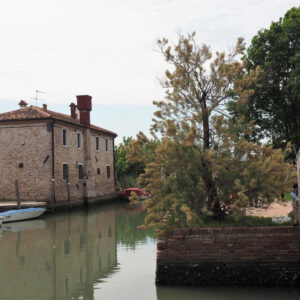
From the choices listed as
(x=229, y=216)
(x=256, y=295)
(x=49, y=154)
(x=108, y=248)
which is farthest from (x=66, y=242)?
(x=49, y=154)

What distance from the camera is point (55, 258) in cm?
1343

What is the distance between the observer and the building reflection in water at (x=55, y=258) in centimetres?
1006

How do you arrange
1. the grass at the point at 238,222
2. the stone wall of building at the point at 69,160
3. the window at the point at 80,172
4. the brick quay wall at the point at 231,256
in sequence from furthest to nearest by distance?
1. the window at the point at 80,172
2. the stone wall of building at the point at 69,160
3. the grass at the point at 238,222
4. the brick quay wall at the point at 231,256

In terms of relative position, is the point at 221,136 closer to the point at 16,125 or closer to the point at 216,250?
the point at 216,250

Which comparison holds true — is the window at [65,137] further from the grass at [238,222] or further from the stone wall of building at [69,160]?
the grass at [238,222]

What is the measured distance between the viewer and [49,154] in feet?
91.1

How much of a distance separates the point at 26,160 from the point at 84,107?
707cm

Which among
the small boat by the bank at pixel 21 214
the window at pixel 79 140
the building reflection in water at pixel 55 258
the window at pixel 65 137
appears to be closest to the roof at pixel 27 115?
the window at pixel 65 137

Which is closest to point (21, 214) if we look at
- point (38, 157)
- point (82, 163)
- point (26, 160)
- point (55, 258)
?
point (38, 157)

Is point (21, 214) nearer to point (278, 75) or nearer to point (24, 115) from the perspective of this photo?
point (24, 115)

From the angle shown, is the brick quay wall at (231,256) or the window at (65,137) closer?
the brick quay wall at (231,256)

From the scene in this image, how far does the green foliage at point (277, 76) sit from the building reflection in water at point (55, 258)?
409 inches

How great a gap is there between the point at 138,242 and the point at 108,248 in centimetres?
136

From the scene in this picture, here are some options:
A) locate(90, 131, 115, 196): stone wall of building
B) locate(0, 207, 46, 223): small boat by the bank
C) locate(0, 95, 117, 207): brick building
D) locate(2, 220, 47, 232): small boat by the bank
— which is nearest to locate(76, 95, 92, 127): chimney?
locate(90, 131, 115, 196): stone wall of building
